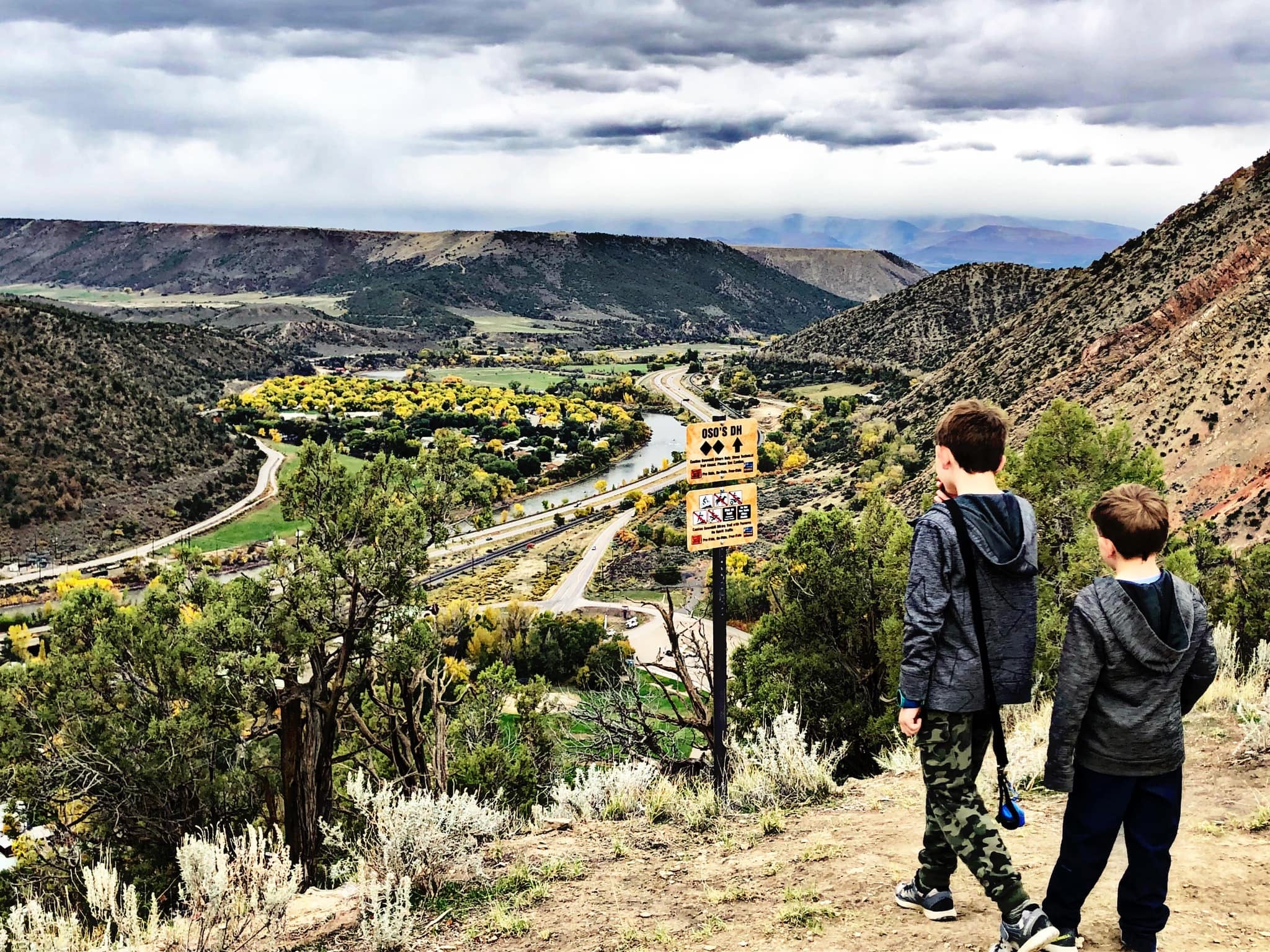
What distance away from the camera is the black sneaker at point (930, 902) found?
4344 mm

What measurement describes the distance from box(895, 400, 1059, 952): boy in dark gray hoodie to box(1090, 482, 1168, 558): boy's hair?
33 centimetres

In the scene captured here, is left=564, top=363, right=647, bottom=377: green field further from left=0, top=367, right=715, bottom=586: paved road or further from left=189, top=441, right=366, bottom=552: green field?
left=189, top=441, right=366, bottom=552: green field

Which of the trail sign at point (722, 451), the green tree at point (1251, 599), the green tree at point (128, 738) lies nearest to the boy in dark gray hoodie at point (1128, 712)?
the trail sign at point (722, 451)

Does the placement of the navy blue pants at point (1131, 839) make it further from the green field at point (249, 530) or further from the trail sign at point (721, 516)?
the green field at point (249, 530)

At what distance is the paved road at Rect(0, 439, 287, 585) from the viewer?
5262 cm

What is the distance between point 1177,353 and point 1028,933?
131 feet

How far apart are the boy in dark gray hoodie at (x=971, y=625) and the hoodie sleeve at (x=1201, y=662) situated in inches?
23.4

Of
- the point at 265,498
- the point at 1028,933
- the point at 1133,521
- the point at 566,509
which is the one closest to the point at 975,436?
the point at 1133,521

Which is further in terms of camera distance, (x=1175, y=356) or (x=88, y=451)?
(x=88, y=451)

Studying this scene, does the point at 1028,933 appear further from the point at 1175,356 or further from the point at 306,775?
the point at 1175,356

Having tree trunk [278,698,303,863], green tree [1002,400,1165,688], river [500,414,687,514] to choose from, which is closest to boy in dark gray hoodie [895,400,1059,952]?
tree trunk [278,698,303,863]

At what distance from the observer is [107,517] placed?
2324 inches

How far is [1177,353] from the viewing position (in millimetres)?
37719

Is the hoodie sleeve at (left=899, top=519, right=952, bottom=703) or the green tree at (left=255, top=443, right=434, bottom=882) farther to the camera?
the green tree at (left=255, top=443, right=434, bottom=882)
